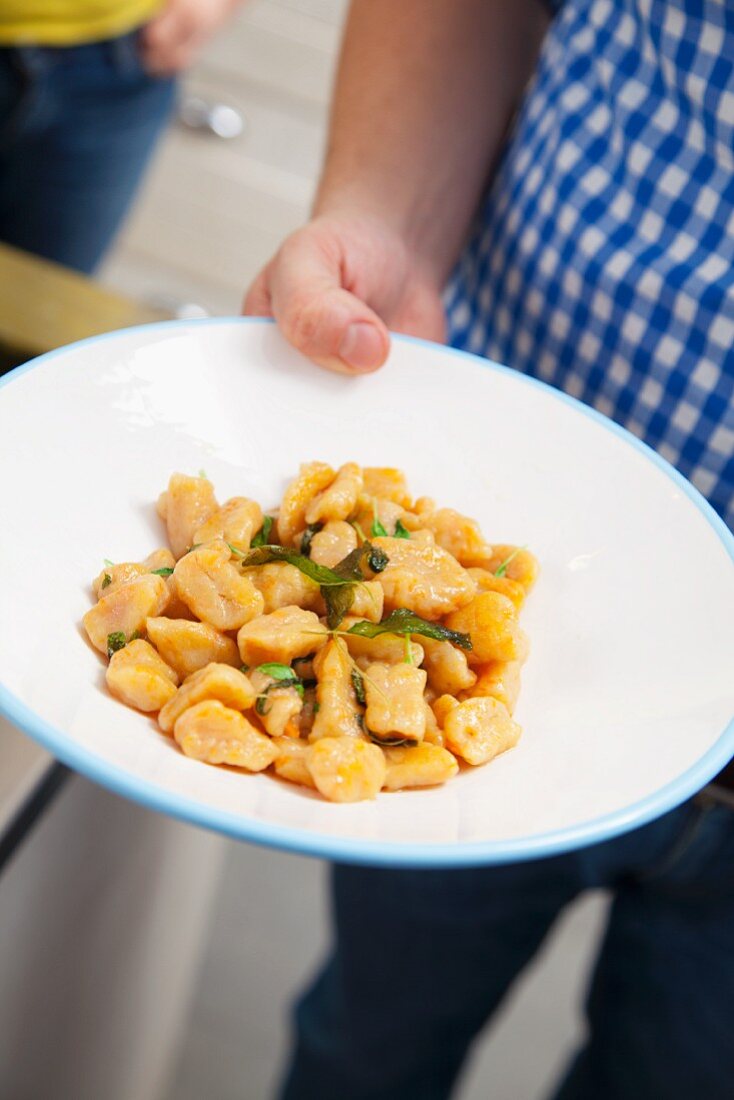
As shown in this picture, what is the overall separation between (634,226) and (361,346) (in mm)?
334

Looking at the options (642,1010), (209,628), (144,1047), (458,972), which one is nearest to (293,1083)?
(144,1047)

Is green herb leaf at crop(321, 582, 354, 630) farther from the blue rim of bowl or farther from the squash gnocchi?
the blue rim of bowl

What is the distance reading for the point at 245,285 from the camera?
3.64 metres

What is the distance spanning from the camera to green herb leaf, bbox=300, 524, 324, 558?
0.91m

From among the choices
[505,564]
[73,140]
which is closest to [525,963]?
[505,564]

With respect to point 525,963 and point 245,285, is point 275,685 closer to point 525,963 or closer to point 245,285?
point 525,963

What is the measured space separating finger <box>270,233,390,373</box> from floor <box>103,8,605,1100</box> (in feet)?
5.16

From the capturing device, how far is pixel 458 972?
148 cm

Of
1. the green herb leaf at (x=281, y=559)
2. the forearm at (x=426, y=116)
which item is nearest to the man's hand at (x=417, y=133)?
the forearm at (x=426, y=116)

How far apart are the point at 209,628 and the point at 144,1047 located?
119 cm

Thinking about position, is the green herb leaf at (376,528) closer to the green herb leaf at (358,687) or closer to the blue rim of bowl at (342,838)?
the green herb leaf at (358,687)

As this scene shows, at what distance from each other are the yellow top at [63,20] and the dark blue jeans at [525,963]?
1.41 meters

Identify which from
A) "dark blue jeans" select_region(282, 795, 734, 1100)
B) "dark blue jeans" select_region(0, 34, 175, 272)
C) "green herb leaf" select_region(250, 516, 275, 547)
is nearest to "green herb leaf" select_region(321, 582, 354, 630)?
"green herb leaf" select_region(250, 516, 275, 547)

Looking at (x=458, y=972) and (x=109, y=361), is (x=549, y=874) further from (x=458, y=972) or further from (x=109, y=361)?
(x=109, y=361)
